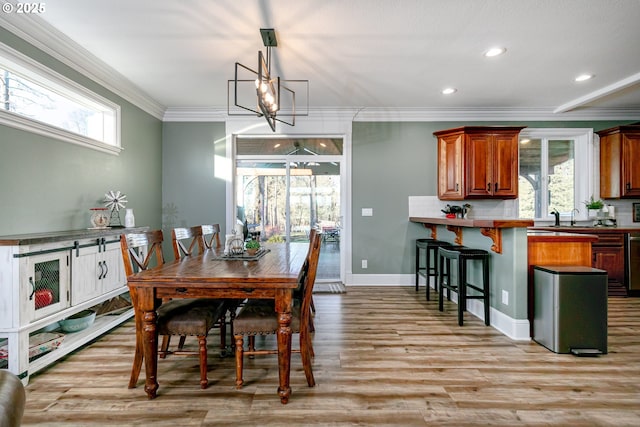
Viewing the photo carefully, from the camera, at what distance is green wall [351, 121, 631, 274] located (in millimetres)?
4758

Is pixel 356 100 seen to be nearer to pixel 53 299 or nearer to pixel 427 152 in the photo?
pixel 427 152

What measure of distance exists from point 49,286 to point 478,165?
4.81 m

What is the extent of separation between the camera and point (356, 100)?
4.36 m

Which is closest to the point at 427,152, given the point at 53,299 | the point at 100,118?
the point at 100,118

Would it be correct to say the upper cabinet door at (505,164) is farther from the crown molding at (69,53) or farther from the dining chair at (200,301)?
the crown molding at (69,53)

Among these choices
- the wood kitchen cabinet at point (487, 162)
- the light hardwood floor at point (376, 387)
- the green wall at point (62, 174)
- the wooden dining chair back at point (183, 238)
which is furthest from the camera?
the wood kitchen cabinet at point (487, 162)

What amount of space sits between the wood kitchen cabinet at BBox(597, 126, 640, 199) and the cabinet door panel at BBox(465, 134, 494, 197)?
1900 millimetres

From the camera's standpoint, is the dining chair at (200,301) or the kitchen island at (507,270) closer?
the dining chair at (200,301)

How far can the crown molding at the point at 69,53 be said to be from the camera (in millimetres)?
2359

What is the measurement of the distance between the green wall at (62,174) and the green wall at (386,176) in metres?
3.00

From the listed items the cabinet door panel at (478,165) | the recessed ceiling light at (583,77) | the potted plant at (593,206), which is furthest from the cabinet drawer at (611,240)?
the recessed ceiling light at (583,77)

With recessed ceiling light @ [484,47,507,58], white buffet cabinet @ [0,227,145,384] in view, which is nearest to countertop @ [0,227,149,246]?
white buffet cabinet @ [0,227,145,384]

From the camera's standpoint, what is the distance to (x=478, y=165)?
4320mm

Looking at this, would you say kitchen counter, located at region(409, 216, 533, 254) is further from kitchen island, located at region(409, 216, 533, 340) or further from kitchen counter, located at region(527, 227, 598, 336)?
kitchen counter, located at region(527, 227, 598, 336)
